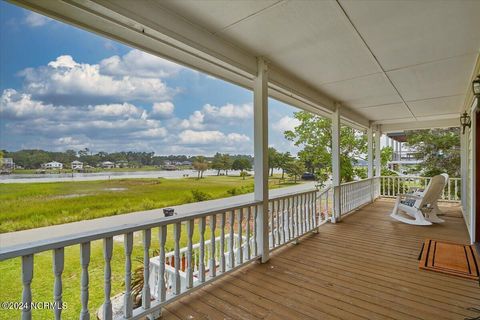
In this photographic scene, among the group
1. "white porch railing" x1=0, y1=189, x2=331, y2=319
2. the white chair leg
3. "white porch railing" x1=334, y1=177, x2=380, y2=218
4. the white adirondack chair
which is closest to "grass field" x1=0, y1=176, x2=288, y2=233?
"white porch railing" x1=0, y1=189, x2=331, y2=319

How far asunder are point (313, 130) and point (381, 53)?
576 centimetres

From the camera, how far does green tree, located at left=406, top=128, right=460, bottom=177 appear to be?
9.85 metres

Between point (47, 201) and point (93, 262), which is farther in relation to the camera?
point (93, 262)

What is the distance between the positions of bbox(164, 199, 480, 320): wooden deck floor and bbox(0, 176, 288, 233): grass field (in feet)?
3.45

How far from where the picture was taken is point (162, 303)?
1972 millimetres

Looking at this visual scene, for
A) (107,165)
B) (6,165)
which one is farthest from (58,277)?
(107,165)

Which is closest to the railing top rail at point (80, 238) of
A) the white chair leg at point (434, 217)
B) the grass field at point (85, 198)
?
the grass field at point (85, 198)

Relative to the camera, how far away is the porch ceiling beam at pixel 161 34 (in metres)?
Result: 1.75

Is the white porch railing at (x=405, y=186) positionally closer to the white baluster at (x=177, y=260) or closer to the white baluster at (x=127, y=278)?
the white baluster at (x=177, y=260)

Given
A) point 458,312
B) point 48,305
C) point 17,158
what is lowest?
point 458,312

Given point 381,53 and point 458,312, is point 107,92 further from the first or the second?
point 458,312

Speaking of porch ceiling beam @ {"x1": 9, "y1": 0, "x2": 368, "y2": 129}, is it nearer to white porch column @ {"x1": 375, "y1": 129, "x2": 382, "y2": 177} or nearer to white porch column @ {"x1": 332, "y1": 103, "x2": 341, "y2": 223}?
white porch column @ {"x1": 332, "y1": 103, "x2": 341, "y2": 223}

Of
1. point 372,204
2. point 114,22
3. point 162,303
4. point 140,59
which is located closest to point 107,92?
point 140,59

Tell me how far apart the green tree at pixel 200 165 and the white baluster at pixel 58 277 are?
1.83 meters
